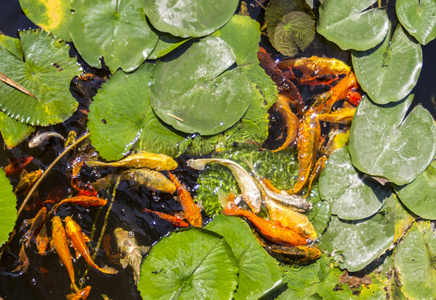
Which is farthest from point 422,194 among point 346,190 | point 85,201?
point 85,201

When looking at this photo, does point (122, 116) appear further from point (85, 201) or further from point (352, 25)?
point (352, 25)

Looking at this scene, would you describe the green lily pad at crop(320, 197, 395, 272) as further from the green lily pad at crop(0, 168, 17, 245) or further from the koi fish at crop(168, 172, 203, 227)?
the green lily pad at crop(0, 168, 17, 245)

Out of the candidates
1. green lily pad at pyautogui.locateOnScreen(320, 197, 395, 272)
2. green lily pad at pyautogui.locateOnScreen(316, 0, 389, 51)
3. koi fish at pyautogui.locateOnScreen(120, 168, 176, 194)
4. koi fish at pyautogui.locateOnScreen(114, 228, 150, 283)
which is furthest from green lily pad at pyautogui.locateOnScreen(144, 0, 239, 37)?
green lily pad at pyautogui.locateOnScreen(320, 197, 395, 272)

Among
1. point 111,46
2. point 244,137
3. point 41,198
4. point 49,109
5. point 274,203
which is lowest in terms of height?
point 274,203

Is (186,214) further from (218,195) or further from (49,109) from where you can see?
(49,109)

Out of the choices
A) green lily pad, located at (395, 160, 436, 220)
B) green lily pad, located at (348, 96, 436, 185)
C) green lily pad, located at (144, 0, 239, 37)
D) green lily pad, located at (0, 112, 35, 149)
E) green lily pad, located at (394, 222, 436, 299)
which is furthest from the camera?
green lily pad, located at (394, 222, 436, 299)

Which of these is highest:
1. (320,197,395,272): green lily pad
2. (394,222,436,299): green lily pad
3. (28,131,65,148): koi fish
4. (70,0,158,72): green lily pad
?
(70,0,158,72): green lily pad

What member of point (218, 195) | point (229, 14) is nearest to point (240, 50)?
point (229, 14)
